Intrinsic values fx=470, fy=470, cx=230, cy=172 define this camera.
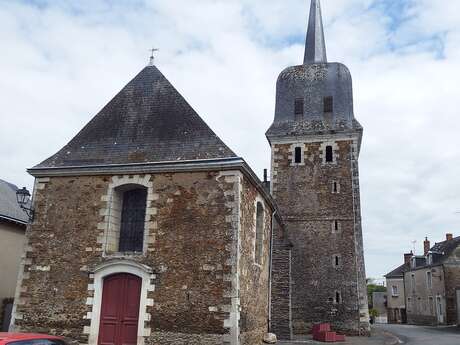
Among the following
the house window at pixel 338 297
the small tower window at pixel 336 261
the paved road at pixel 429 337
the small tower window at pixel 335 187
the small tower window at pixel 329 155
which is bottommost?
the paved road at pixel 429 337

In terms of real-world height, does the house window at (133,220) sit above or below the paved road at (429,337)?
above

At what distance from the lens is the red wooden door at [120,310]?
10.9 m

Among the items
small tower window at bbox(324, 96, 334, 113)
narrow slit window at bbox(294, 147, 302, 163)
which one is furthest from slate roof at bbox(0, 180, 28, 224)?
small tower window at bbox(324, 96, 334, 113)

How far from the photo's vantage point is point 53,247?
11672 millimetres

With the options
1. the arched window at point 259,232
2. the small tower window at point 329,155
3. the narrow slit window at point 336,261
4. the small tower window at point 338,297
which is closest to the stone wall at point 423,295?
the narrow slit window at point 336,261

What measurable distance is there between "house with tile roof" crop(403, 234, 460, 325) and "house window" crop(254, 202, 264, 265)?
18998 mm

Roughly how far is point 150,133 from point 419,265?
2911 centimetres

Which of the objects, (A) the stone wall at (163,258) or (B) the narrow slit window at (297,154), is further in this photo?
(B) the narrow slit window at (297,154)

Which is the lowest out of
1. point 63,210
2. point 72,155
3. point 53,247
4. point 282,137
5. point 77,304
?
point 77,304

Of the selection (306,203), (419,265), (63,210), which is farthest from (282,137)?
(419,265)

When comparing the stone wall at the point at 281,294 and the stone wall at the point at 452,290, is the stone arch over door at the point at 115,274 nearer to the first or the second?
the stone wall at the point at 281,294

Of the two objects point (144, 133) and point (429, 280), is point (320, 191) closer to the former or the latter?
point (144, 133)

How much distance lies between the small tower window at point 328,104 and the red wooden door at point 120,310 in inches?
538

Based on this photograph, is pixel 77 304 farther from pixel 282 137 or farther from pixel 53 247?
pixel 282 137
